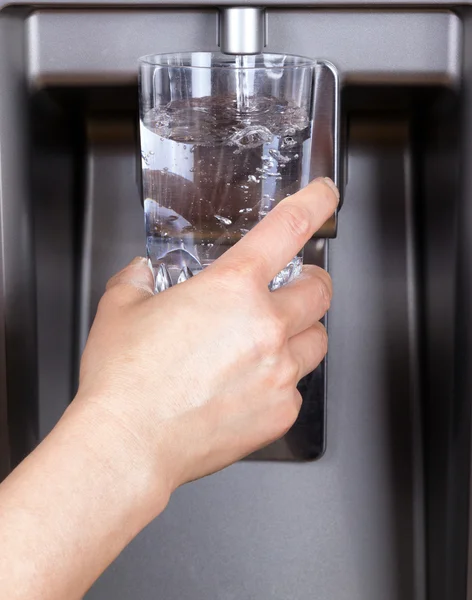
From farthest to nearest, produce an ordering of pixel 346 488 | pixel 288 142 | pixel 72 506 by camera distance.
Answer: pixel 346 488, pixel 288 142, pixel 72 506

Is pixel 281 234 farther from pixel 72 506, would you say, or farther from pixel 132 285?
pixel 72 506

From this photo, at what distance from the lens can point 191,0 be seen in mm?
569

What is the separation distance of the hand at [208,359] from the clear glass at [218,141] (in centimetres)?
3

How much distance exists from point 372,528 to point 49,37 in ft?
1.55

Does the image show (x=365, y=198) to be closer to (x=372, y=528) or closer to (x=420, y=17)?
(x=420, y=17)

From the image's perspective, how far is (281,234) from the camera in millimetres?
559

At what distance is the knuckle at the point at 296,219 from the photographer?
1.86 ft

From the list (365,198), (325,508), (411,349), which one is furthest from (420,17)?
(325,508)

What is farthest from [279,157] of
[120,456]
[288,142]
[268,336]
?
[120,456]

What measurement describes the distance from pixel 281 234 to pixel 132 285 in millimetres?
118

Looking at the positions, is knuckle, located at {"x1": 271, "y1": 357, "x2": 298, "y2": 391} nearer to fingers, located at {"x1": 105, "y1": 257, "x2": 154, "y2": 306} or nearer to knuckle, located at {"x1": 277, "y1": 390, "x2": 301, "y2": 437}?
knuckle, located at {"x1": 277, "y1": 390, "x2": 301, "y2": 437}

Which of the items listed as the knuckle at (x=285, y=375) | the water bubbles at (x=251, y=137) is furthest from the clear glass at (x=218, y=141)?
the knuckle at (x=285, y=375)

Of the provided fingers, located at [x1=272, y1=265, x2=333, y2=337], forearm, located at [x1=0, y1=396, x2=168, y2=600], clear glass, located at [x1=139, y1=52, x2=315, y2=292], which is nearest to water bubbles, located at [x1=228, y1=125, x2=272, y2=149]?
clear glass, located at [x1=139, y1=52, x2=315, y2=292]

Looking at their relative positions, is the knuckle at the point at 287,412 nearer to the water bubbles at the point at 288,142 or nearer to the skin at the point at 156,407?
the skin at the point at 156,407
